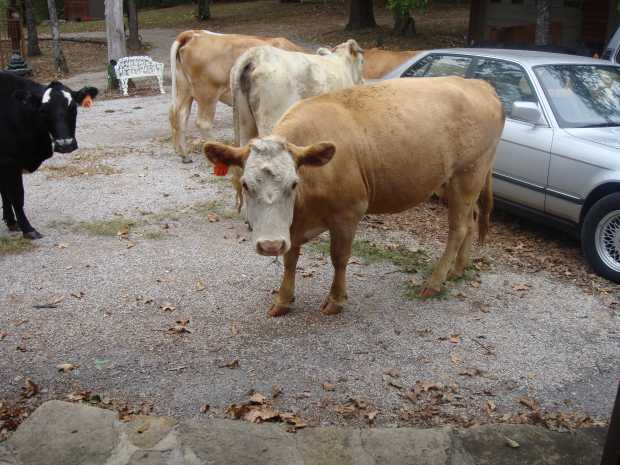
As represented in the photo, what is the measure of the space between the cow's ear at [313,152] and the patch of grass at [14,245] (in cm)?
387


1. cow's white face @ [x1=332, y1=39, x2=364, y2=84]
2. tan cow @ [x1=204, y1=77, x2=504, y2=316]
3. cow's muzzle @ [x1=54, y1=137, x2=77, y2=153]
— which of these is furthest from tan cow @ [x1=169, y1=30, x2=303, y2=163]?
tan cow @ [x1=204, y1=77, x2=504, y2=316]

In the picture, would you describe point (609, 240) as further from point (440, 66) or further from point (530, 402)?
point (440, 66)

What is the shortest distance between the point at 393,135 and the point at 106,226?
396 cm

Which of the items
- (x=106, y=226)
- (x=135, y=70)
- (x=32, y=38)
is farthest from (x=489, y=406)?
(x=32, y=38)

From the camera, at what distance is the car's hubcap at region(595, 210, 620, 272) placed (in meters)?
6.04

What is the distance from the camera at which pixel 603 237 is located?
616 centimetres

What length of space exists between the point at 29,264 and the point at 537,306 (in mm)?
4979

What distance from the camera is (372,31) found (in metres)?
26.6

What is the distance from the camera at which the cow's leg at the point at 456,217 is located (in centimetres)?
566

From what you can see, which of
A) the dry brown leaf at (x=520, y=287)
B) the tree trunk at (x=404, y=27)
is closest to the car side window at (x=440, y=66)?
the dry brown leaf at (x=520, y=287)

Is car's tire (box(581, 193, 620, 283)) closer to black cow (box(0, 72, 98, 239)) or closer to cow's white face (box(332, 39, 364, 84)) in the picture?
cow's white face (box(332, 39, 364, 84))

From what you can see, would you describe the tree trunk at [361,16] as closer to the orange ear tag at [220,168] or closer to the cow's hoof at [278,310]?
the cow's hoof at [278,310]

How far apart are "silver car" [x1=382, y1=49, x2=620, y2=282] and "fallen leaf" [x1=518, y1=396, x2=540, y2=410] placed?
2376mm

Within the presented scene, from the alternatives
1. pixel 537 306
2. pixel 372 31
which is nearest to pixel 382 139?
pixel 537 306
